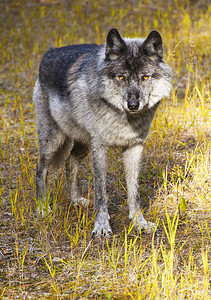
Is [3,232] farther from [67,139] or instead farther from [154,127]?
[154,127]

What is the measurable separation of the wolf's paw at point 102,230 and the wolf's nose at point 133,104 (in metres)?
1.16

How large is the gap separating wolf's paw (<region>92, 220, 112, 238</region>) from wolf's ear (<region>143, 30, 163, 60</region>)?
163 centimetres

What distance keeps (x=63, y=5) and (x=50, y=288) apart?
1037 centimetres

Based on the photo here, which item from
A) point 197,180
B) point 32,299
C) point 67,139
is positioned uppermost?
point 67,139

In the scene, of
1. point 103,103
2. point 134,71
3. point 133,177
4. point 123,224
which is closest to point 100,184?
point 133,177

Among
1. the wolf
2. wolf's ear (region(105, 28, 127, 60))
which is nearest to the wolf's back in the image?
the wolf

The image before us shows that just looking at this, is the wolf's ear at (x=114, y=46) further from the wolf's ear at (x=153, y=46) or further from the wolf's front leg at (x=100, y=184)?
the wolf's front leg at (x=100, y=184)

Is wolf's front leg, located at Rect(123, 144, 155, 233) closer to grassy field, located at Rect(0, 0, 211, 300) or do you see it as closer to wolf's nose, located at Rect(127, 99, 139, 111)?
grassy field, located at Rect(0, 0, 211, 300)

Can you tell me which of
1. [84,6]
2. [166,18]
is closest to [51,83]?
[166,18]

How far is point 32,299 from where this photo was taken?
8.71 feet

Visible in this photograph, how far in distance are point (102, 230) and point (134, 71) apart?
4.94 ft

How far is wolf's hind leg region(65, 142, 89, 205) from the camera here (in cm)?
452

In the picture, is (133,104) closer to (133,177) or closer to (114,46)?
(114,46)

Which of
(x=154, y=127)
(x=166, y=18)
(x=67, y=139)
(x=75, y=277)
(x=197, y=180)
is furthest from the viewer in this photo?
(x=166, y=18)
